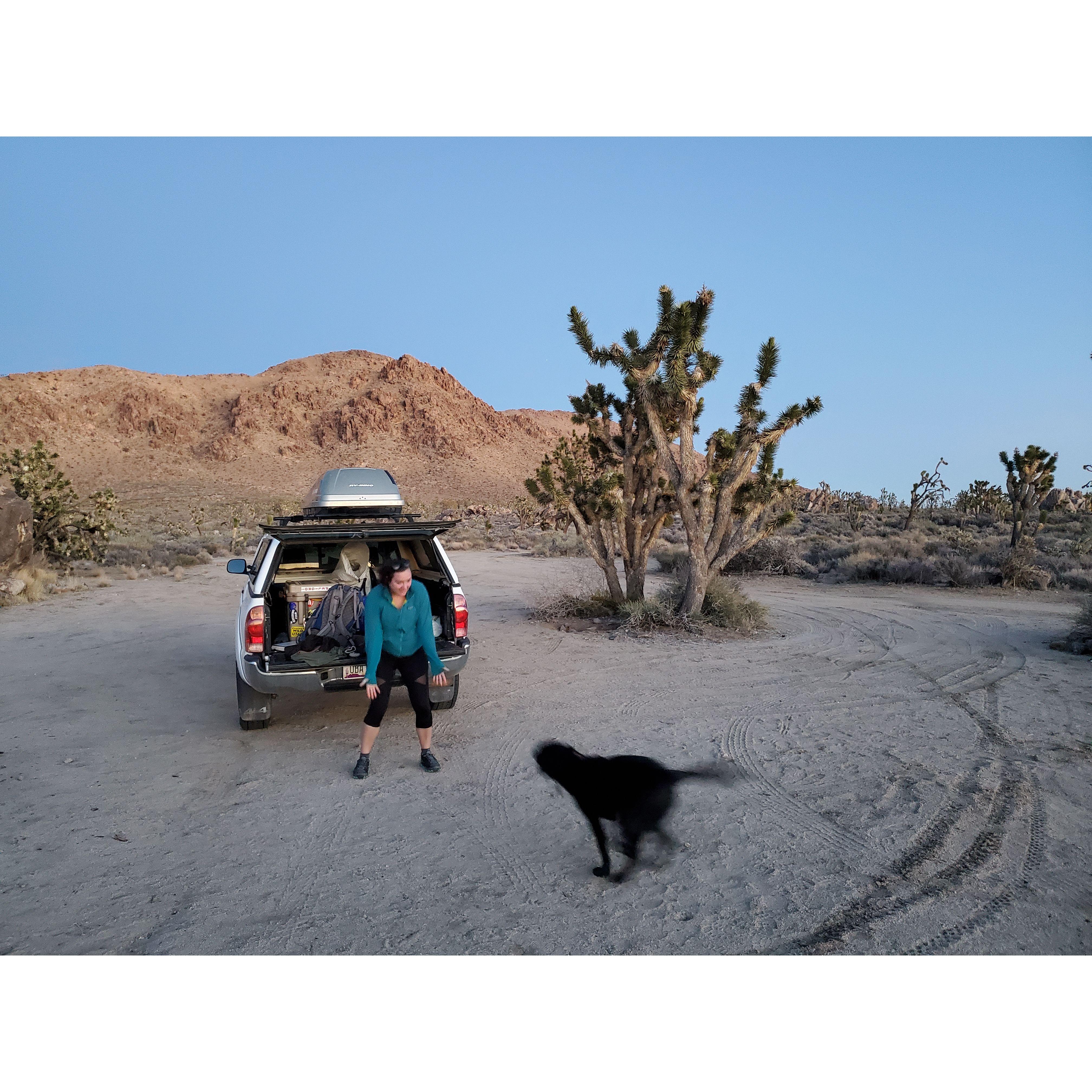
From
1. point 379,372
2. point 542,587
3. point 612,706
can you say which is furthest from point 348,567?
point 379,372

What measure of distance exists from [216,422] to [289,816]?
3997 inches

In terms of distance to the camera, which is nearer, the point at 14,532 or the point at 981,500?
the point at 14,532

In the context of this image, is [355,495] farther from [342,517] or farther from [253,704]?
[253,704]

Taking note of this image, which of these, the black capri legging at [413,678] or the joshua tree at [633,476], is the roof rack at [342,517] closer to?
the black capri legging at [413,678]

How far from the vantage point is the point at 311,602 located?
7227 millimetres

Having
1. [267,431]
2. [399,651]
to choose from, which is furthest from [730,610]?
[267,431]

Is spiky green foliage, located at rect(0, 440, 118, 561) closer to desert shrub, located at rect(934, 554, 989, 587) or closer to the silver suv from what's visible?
the silver suv

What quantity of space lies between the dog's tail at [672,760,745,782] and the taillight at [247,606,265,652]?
3479 millimetres

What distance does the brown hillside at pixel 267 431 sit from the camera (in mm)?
80688

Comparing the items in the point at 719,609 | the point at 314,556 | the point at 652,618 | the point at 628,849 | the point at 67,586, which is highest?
the point at 314,556

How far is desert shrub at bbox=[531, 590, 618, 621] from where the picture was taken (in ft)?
41.5

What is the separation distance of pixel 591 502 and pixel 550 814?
26.5ft

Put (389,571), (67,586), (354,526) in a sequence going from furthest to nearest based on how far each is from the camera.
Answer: (67,586), (354,526), (389,571)

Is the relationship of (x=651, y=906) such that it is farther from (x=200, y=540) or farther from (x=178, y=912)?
(x=200, y=540)
